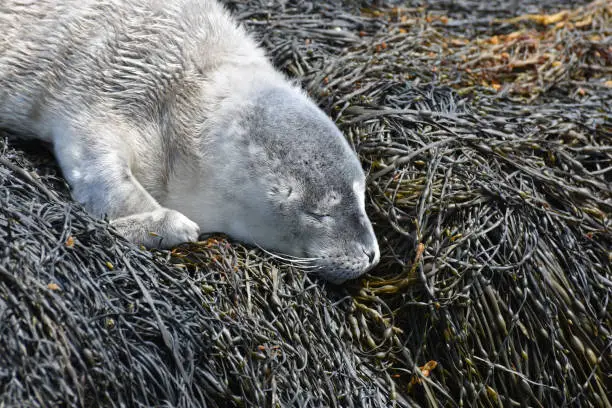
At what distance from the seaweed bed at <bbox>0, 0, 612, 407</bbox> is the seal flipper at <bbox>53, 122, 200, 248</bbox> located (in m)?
0.09

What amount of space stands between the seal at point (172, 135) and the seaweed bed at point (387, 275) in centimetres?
13

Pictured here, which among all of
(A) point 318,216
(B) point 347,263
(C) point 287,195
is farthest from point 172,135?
(B) point 347,263

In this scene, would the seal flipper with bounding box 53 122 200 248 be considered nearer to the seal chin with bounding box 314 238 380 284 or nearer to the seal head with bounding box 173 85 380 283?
the seal head with bounding box 173 85 380 283

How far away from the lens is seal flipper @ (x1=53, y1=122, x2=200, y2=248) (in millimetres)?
2342

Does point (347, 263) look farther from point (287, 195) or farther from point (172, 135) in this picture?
point (172, 135)

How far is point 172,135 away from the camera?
258 centimetres

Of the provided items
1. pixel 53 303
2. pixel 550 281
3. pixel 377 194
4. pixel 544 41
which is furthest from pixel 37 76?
pixel 544 41

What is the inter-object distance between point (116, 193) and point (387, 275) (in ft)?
3.44

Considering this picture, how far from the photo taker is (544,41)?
3777 millimetres

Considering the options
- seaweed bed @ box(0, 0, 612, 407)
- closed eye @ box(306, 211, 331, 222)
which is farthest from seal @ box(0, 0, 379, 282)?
seaweed bed @ box(0, 0, 612, 407)

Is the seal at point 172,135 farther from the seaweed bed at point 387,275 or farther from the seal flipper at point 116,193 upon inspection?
the seaweed bed at point 387,275

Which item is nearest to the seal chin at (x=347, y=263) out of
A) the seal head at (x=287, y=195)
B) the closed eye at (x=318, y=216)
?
the seal head at (x=287, y=195)

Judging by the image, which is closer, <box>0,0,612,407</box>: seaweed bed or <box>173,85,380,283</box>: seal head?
<box>0,0,612,407</box>: seaweed bed

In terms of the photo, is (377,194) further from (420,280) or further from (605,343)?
(605,343)
